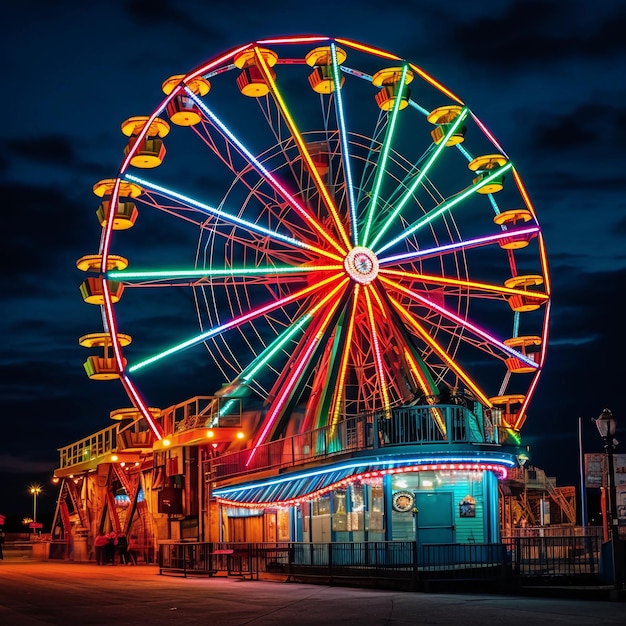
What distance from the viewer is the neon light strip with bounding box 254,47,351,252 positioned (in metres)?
31.6

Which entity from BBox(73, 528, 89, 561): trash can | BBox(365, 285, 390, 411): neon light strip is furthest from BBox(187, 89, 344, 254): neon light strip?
BBox(73, 528, 89, 561): trash can

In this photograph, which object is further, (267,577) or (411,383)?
(411,383)

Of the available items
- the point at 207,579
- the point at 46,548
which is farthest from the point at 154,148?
the point at 46,548

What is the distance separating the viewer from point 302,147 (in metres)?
32.3

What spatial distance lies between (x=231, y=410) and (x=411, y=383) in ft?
24.1

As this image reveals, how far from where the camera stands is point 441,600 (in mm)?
19031

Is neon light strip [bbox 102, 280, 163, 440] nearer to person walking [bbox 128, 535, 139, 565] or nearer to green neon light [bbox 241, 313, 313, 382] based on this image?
green neon light [bbox 241, 313, 313, 382]

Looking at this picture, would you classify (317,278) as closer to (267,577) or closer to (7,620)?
(267,577)

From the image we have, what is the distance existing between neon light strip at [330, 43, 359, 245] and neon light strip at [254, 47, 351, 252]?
1.42 ft

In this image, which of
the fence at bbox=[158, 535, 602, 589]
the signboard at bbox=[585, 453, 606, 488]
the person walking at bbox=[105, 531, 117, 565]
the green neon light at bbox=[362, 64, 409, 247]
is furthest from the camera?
the person walking at bbox=[105, 531, 117, 565]

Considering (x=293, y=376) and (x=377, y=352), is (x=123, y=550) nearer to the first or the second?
(x=293, y=376)

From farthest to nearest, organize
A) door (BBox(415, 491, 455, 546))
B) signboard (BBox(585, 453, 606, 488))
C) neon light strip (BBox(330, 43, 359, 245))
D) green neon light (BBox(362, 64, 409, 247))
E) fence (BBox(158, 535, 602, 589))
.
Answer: green neon light (BBox(362, 64, 409, 247)) → neon light strip (BBox(330, 43, 359, 245)) → signboard (BBox(585, 453, 606, 488)) → door (BBox(415, 491, 455, 546)) → fence (BBox(158, 535, 602, 589))

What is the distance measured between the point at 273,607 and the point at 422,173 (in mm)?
18899

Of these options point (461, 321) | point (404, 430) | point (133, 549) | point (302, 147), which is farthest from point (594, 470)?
point (133, 549)
